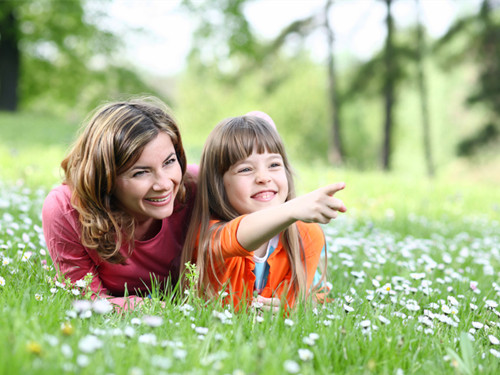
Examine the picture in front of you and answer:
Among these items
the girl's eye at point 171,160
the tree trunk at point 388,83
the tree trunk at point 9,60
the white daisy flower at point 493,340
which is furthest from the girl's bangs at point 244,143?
the tree trunk at point 9,60

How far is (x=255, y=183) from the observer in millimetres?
2727

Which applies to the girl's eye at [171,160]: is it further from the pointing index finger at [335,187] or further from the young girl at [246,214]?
the pointing index finger at [335,187]

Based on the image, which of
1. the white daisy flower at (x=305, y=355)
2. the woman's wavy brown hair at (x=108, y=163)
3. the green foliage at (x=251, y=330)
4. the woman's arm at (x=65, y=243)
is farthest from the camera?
the woman's arm at (x=65, y=243)

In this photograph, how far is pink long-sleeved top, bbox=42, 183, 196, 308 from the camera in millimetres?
2699

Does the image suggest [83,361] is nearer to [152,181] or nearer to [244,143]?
[152,181]

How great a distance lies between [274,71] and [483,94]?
7941 mm

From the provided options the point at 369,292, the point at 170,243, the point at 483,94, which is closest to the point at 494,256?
the point at 369,292

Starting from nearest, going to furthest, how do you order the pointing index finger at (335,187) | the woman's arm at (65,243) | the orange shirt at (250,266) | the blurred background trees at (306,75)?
the pointing index finger at (335,187) < the orange shirt at (250,266) < the woman's arm at (65,243) < the blurred background trees at (306,75)

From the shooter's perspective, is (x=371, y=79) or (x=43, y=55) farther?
(x=43, y=55)

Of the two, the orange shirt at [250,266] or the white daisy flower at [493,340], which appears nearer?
the white daisy flower at [493,340]

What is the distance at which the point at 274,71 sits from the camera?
1894 centimetres

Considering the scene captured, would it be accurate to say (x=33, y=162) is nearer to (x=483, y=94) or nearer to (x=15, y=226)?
(x=15, y=226)

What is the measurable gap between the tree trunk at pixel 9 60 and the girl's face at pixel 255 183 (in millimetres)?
21458

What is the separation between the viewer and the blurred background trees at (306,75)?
17625 millimetres
